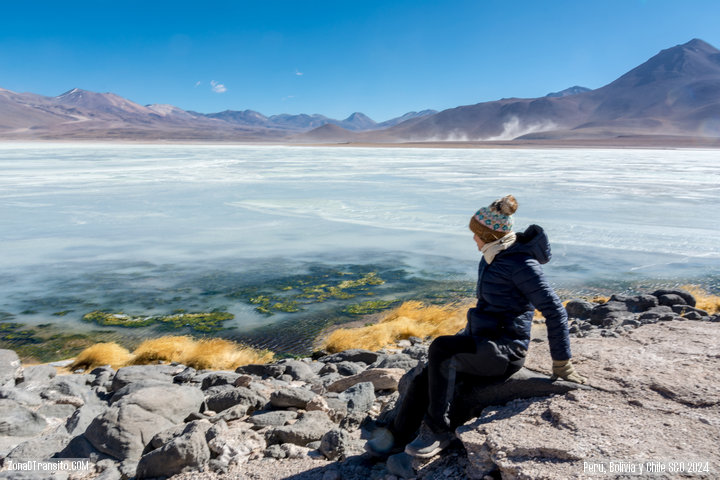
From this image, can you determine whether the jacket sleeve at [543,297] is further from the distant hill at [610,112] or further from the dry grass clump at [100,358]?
the distant hill at [610,112]

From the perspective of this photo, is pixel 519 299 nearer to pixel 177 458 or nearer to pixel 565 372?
pixel 565 372

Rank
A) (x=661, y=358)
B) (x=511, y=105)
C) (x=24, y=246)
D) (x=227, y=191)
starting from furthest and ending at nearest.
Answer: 1. (x=511, y=105)
2. (x=227, y=191)
3. (x=24, y=246)
4. (x=661, y=358)

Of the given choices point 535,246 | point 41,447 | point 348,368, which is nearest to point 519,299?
point 535,246

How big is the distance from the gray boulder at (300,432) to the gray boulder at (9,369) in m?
2.57

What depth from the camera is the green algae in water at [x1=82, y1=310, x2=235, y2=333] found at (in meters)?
6.48

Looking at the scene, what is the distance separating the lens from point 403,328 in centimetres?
622

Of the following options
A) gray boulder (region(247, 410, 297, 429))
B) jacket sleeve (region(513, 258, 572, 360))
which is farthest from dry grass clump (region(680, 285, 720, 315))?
gray boulder (region(247, 410, 297, 429))

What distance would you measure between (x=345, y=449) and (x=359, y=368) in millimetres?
1904

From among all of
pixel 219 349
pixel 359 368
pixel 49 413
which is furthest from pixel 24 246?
pixel 359 368

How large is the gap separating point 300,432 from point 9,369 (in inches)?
124

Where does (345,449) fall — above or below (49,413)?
above

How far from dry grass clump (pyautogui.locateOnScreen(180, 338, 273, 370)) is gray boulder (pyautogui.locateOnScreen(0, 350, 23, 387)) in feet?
4.60

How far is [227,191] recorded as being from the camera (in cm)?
1767

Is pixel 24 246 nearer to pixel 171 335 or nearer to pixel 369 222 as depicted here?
pixel 171 335
